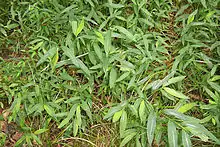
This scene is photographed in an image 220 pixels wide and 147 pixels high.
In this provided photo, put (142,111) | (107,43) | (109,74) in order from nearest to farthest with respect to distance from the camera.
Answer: (142,111), (107,43), (109,74)

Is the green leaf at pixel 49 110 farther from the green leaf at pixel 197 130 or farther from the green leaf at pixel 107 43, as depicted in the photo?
Result: the green leaf at pixel 197 130

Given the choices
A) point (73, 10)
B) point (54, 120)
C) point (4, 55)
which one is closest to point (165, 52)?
point (73, 10)

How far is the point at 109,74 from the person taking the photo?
1727mm

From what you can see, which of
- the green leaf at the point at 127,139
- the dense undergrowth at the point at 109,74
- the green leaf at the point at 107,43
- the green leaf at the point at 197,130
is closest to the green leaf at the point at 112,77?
the dense undergrowth at the point at 109,74

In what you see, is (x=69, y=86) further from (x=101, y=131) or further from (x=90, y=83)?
(x=101, y=131)

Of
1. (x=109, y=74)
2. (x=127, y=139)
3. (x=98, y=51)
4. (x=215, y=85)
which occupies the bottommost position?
(x=127, y=139)

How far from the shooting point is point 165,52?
1776mm

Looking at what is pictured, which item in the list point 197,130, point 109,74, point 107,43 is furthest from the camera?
point 109,74

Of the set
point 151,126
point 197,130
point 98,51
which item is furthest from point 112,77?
point 197,130

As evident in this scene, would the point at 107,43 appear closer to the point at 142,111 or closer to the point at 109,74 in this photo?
the point at 109,74

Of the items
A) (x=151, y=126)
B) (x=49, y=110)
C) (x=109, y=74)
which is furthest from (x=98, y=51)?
(x=151, y=126)

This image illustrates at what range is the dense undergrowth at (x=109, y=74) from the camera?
1550 mm

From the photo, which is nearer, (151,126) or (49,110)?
(151,126)

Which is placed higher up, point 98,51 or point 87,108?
point 98,51
